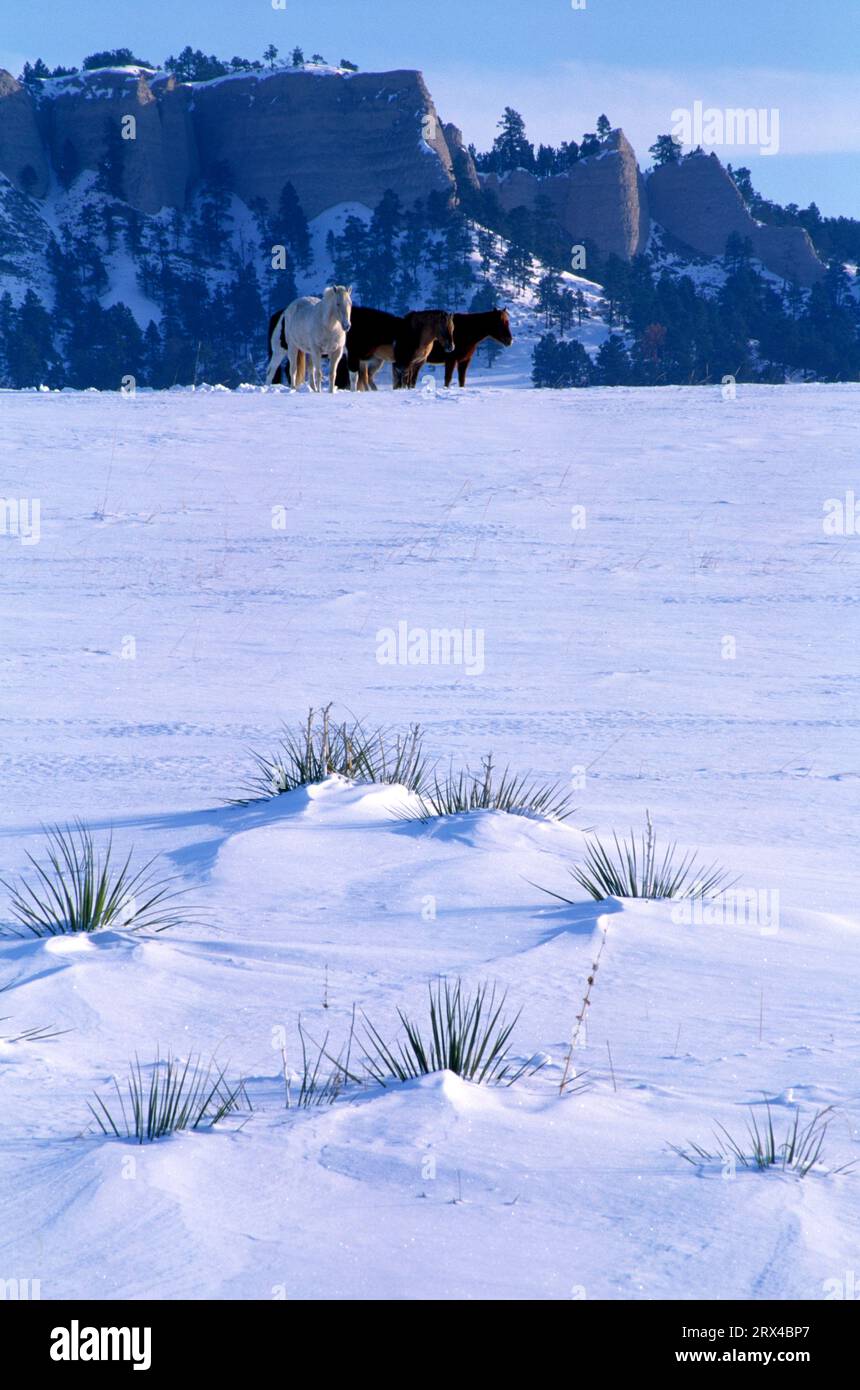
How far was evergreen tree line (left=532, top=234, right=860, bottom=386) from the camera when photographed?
2507 inches

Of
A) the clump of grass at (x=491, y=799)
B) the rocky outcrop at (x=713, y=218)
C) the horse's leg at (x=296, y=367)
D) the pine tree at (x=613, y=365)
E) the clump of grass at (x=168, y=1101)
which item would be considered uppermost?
the rocky outcrop at (x=713, y=218)

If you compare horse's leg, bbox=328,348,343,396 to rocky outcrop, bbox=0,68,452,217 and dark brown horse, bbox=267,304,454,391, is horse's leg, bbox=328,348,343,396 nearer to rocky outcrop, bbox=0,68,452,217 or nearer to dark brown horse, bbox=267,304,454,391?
dark brown horse, bbox=267,304,454,391

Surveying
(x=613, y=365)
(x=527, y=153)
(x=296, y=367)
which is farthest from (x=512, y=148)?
(x=296, y=367)

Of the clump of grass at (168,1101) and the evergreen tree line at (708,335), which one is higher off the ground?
the evergreen tree line at (708,335)

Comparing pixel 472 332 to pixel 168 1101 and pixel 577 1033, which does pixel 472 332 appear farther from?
pixel 168 1101

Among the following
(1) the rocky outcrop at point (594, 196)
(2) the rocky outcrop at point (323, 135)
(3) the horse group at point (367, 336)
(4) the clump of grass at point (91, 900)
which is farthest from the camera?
(1) the rocky outcrop at point (594, 196)

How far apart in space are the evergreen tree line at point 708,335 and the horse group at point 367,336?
40766 millimetres

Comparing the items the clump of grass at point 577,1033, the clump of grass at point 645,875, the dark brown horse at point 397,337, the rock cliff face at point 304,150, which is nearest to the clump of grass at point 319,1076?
the clump of grass at point 577,1033

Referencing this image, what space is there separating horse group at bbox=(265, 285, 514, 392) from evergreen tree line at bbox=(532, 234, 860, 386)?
4077 cm

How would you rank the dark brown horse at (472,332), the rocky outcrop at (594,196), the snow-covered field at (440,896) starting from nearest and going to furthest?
the snow-covered field at (440,896)
the dark brown horse at (472,332)
the rocky outcrop at (594,196)

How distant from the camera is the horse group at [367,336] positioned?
686 inches

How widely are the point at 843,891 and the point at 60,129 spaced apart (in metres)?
104

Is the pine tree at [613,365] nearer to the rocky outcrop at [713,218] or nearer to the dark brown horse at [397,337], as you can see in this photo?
the rocky outcrop at [713,218]

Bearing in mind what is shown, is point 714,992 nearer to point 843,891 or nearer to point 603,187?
point 843,891
